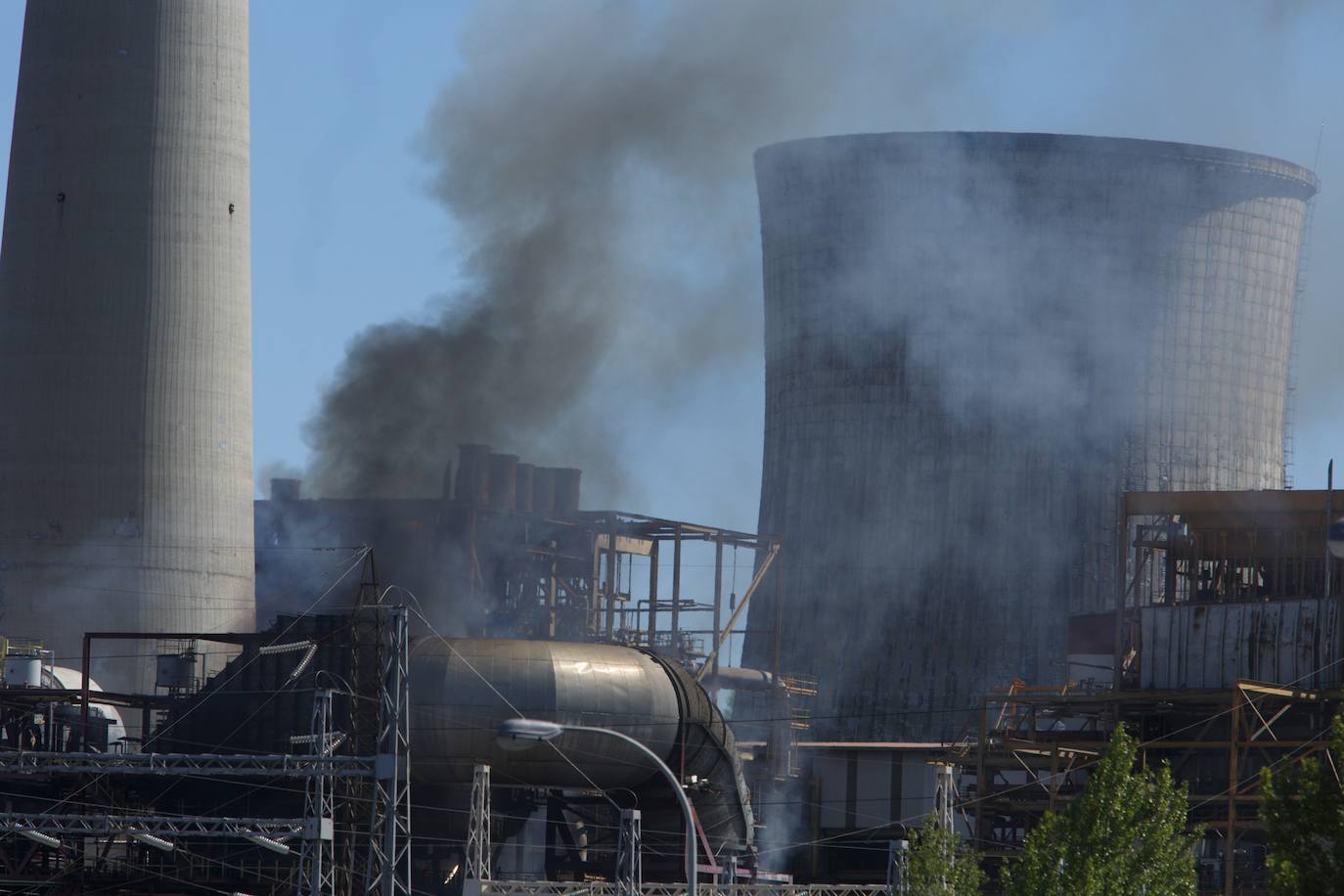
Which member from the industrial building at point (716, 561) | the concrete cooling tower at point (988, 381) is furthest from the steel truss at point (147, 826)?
the concrete cooling tower at point (988, 381)

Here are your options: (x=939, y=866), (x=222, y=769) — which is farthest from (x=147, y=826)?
(x=939, y=866)

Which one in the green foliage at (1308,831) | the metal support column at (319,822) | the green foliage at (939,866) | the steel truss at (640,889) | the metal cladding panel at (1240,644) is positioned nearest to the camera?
the green foliage at (1308,831)

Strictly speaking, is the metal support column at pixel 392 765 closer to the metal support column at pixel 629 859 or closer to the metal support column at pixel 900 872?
the metal support column at pixel 629 859

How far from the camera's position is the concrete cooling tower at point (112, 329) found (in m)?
56.1

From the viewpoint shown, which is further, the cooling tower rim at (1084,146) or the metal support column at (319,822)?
the cooling tower rim at (1084,146)

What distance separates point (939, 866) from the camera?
3231cm

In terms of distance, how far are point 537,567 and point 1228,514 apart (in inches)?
829

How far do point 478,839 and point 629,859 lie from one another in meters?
2.93

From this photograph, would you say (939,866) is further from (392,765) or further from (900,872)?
(392,765)

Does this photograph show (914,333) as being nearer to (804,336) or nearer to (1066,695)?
(804,336)

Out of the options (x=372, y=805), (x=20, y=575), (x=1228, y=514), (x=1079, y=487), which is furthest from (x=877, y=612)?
(x=372, y=805)

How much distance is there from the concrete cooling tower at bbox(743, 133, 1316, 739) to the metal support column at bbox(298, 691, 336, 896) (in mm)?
27749

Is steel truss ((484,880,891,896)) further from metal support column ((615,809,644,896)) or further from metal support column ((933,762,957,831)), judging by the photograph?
metal support column ((933,762,957,831))

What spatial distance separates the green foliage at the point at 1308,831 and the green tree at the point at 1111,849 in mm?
7234
